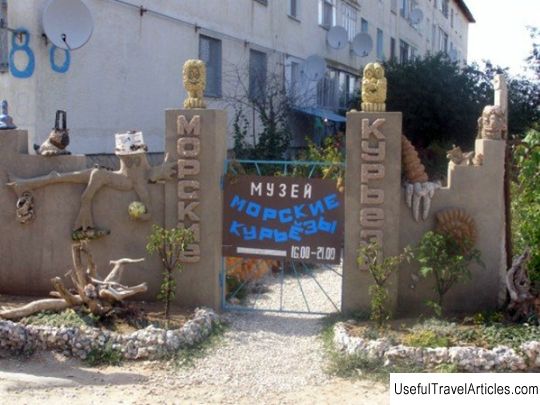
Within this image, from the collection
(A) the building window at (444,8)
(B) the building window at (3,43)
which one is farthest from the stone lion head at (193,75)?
(A) the building window at (444,8)

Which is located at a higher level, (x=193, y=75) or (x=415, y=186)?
(x=193, y=75)

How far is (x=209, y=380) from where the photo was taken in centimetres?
579

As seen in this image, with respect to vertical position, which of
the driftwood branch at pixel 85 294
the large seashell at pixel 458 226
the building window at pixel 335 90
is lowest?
the driftwood branch at pixel 85 294

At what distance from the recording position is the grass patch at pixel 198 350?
6.05 metres

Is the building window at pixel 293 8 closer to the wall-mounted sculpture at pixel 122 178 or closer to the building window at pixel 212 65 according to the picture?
the building window at pixel 212 65

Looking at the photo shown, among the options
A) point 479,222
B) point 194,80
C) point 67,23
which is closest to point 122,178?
point 194,80

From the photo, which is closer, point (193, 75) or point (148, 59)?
point (193, 75)

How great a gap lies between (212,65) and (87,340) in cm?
1038

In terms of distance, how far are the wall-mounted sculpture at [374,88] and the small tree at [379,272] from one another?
1354 mm

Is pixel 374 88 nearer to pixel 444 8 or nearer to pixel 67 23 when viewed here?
pixel 67 23

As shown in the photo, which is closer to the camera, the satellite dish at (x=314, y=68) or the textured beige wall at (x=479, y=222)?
the textured beige wall at (x=479, y=222)

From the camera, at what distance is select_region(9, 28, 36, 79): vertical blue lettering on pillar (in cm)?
1011

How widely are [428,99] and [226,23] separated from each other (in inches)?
272

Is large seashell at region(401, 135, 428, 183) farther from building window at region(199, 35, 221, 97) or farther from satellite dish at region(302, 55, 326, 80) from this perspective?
satellite dish at region(302, 55, 326, 80)
